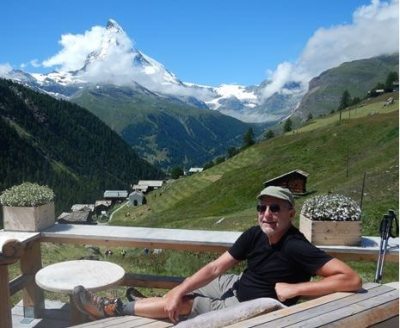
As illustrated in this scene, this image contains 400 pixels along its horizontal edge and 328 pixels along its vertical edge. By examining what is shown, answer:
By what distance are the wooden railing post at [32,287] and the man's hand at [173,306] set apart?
3.45 metres

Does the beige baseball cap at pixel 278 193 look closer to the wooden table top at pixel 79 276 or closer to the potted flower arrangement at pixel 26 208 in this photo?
the wooden table top at pixel 79 276

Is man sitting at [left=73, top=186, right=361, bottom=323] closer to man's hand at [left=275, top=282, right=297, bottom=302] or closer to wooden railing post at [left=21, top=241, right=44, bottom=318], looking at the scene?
man's hand at [left=275, top=282, right=297, bottom=302]

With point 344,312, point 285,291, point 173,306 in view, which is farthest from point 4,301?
point 344,312

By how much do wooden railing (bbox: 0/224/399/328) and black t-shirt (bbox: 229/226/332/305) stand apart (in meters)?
1.51

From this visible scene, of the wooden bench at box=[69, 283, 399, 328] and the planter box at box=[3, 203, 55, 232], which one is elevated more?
the planter box at box=[3, 203, 55, 232]

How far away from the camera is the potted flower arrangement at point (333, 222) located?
655 cm

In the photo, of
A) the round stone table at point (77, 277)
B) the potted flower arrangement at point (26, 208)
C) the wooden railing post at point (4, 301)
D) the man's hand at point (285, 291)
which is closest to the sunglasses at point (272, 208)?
the man's hand at point (285, 291)

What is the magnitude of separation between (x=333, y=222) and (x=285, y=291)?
219cm

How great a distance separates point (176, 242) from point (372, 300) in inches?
131

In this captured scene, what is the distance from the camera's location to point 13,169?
183250mm

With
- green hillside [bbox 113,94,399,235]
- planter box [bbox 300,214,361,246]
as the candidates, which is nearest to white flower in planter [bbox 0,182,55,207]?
planter box [bbox 300,214,361,246]

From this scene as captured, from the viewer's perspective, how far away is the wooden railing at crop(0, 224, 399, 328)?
6.49 meters

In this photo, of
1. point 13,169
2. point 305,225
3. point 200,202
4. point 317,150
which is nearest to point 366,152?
point 317,150

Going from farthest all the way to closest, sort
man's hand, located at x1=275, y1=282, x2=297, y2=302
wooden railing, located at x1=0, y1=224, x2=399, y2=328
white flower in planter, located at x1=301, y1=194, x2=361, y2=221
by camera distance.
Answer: white flower in planter, located at x1=301, y1=194, x2=361, y2=221 < wooden railing, located at x1=0, y1=224, x2=399, y2=328 < man's hand, located at x1=275, y1=282, x2=297, y2=302
